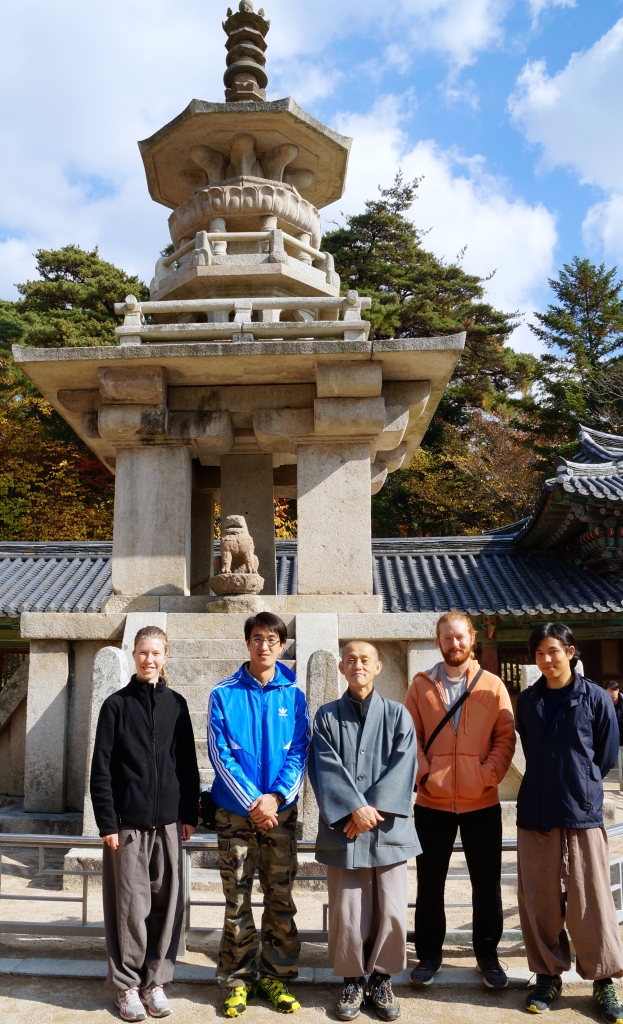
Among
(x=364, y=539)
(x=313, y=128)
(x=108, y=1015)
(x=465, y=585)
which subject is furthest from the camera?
(x=465, y=585)

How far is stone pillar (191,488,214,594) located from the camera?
8.75m

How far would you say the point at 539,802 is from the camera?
3.44 metres

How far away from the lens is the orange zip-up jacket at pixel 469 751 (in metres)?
3.59

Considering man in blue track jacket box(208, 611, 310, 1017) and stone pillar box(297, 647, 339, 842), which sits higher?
stone pillar box(297, 647, 339, 842)

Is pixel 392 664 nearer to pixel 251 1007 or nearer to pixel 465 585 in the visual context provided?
pixel 251 1007

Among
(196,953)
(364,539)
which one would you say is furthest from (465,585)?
(196,953)

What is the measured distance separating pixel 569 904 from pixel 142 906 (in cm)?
180

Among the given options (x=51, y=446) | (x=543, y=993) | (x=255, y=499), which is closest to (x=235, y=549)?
(x=255, y=499)

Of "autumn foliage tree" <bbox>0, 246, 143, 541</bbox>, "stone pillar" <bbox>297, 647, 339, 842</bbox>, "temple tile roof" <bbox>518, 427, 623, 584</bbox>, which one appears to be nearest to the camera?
"stone pillar" <bbox>297, 647, 339, 842</bbox>

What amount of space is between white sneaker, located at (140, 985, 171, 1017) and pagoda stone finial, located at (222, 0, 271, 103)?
8.71m

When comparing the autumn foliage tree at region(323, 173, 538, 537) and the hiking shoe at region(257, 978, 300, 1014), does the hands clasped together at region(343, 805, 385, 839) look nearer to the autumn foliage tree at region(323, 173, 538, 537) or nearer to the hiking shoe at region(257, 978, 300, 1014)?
the hiking shoe at region(257, 978, 300, 1014)

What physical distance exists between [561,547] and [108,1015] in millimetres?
12591

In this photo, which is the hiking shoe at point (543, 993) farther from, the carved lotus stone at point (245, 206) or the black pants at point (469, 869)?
the carved lotus stone at point (245, 206)

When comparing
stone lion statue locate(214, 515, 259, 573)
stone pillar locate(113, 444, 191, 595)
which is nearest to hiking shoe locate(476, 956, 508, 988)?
stone lion statue locate(214, 515, 259, 573)
